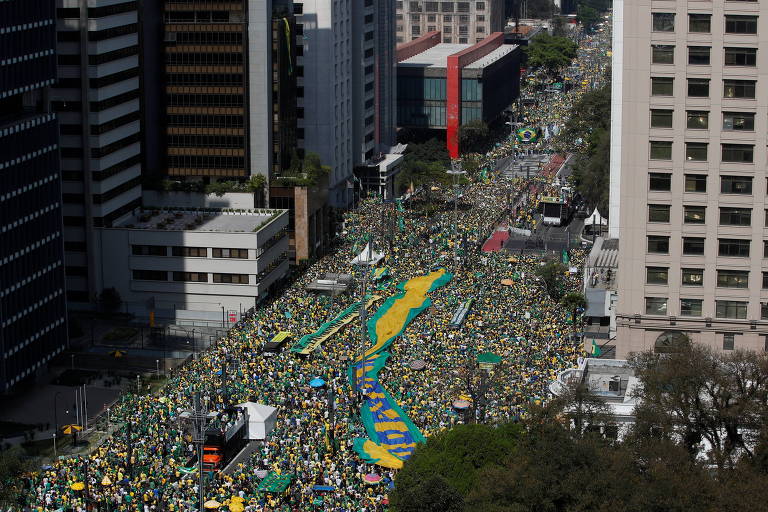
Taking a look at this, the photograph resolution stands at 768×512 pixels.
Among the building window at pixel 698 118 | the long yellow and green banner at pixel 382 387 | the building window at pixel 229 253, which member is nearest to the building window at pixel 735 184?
the building window at pixel 698 118

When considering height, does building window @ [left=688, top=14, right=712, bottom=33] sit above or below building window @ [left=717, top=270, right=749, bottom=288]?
above

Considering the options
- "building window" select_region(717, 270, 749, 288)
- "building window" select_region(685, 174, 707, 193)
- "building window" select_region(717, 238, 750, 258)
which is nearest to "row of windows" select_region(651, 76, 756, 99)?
"building window" select_region(685, 174, 707, 193)

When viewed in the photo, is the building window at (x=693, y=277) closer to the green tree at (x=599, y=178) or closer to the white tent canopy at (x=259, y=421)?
the white tent canopy at (x=259, y=421)

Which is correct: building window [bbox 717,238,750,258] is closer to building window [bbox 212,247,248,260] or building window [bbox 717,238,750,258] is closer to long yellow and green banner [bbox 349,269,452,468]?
long yellow and green banner [bbox 349,269,452,468]

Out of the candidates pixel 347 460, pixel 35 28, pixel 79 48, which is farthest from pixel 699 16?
pixel 79 48

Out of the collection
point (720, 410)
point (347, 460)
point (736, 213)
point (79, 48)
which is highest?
point (79, 48)

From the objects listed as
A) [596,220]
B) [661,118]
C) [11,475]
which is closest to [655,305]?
[661,118]

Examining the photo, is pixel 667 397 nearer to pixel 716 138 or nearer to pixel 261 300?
pixel 716 138
